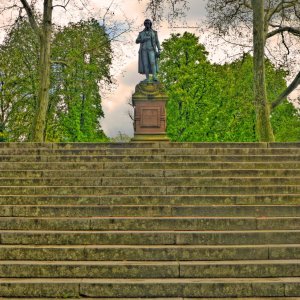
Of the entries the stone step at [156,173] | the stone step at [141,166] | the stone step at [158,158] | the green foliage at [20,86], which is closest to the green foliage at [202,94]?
the green foliage at [20,86]

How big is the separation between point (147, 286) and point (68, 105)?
75.5 feet

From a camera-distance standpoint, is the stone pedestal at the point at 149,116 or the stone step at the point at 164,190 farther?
the stone pedestal at the point at 149,116

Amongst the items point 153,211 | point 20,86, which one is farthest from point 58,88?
point 153,211

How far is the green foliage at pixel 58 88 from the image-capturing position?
1048 inches

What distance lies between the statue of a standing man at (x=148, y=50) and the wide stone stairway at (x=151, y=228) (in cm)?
608

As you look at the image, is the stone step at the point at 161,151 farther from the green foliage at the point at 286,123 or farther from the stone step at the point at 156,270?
the green foliage at the point at 286,123

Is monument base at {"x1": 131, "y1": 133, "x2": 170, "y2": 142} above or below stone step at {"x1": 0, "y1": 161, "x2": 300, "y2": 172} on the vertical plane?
above

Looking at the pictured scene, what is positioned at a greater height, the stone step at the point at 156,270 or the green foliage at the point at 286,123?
the green foliage at the point at 286,123

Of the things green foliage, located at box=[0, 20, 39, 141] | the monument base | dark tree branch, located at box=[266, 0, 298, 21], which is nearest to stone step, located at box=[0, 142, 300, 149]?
the monument base

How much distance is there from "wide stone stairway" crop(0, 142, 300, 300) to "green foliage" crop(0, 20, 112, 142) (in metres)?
17.4

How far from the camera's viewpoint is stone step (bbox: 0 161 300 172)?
9375 millimetres

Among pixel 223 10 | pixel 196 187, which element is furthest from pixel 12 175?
pixel 223 10

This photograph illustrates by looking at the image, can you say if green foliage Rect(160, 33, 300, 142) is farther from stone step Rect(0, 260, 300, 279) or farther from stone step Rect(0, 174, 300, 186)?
stone step Rect(0, 260, 300, 279)

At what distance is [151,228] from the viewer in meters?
6.55
